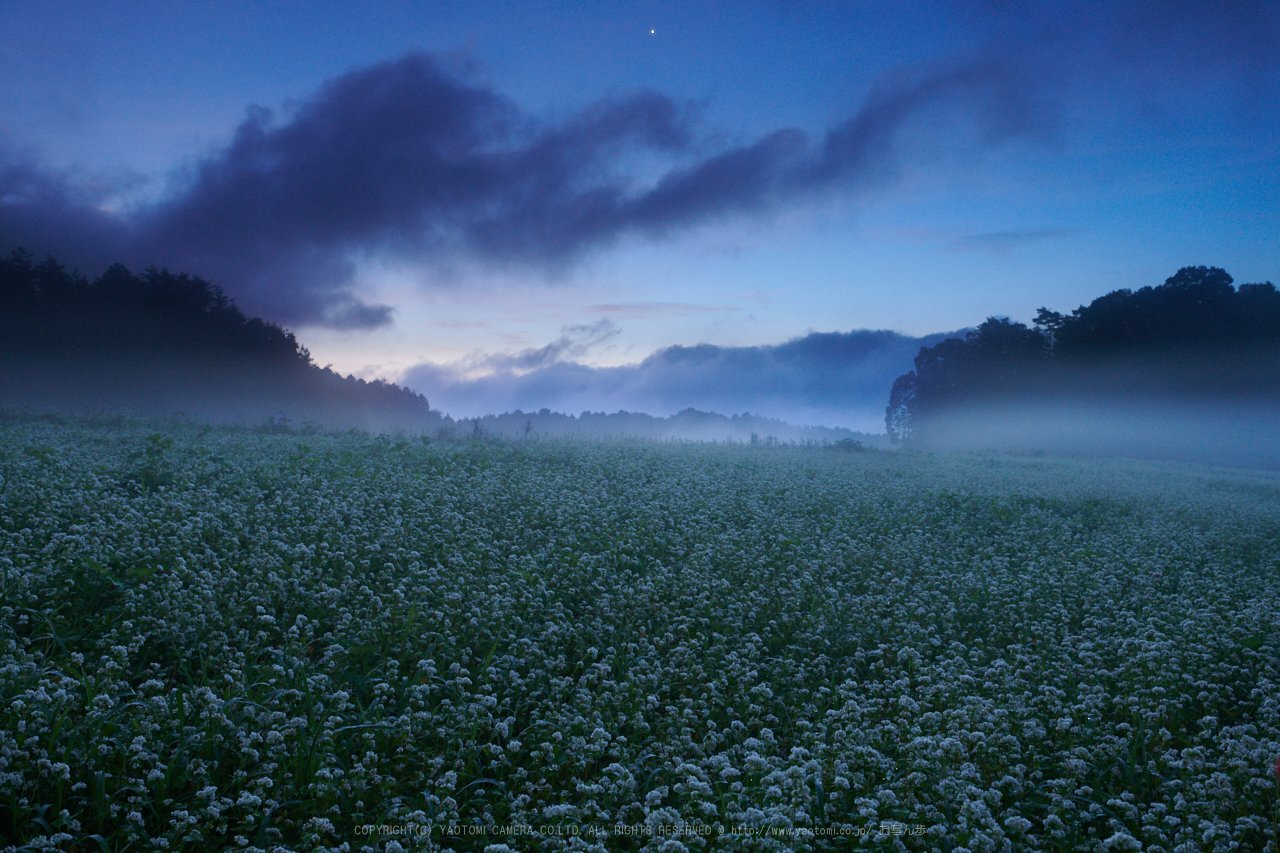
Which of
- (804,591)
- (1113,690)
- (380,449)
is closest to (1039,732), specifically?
(1113,690)

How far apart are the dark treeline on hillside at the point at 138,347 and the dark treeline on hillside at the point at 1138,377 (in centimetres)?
5489

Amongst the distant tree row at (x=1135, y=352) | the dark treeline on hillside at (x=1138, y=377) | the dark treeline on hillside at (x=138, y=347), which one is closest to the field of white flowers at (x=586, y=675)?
the dark treeline on hillside at (x=138, y=347)

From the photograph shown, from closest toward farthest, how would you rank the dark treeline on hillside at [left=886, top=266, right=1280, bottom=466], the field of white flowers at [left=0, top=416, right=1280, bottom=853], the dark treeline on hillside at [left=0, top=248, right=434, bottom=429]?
the field of white flowers at [left=0, top=416, right=1280, bottom=853], the dark treeline on hillside at [left=0, top=248, right=434, bottom=429], the dark treeline on hillside at [left=886, top=266, right=1280, bottom=466]

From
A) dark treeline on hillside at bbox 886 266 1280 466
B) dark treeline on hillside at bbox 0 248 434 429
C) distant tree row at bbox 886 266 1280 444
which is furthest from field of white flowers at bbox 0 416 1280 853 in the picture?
distant tree row at bbox 886 266 1280 444

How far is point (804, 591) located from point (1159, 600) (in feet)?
16.3

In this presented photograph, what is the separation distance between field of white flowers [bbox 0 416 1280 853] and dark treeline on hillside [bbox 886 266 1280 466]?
2038 inches

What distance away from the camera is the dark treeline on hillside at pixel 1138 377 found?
49.5 meters

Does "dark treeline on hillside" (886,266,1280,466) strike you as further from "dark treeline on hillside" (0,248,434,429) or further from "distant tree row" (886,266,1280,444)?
"dark treeline on hillside" (0,248,434,429)

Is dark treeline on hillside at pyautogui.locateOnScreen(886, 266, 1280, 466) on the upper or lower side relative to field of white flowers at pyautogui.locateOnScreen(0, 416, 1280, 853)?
upper

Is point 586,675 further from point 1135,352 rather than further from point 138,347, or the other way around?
point 1135,352

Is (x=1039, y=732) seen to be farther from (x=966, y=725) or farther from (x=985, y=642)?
(x=985, y=642)

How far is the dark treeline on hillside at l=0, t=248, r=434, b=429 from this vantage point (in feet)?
122

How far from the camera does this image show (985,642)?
704 centimetres

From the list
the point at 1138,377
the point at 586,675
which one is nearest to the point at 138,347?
the point at 586,675
